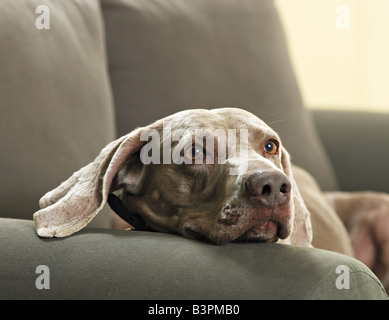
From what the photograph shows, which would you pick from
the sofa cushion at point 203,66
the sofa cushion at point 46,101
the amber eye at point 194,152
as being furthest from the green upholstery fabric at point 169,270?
the sofa cushion at point 203,66

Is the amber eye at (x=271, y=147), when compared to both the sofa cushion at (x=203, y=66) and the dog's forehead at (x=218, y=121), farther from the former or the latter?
the sofa cushion at (x=203, y=66)

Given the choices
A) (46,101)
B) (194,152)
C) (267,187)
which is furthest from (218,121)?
(46,101)

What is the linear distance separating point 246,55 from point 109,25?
2.04 feet

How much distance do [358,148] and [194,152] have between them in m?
1.60

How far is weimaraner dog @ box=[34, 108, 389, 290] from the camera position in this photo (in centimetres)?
132

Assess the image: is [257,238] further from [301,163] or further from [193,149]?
[301,163]

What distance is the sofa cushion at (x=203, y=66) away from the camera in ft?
7.75

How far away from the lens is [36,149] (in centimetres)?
172

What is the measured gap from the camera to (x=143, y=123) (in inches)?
90.7
